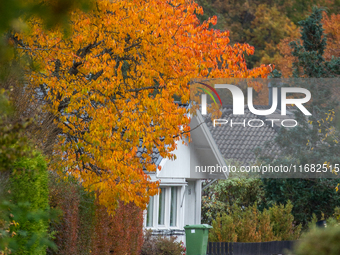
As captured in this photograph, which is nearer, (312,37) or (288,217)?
(288,217)

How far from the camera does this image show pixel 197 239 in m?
17.2

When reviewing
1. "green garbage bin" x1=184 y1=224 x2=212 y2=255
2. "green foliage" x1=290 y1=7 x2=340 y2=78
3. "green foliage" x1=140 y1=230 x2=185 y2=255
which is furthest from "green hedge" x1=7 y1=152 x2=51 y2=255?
"green foliage" x1=290 y1=7 x2=340 y2=78

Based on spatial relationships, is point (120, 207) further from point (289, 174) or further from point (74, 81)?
point (289, 174)

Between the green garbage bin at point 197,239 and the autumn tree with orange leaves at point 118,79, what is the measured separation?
6868 mm

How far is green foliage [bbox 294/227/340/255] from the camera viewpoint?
5109 mm

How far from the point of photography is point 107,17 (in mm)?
9758

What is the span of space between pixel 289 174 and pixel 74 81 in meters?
12.2

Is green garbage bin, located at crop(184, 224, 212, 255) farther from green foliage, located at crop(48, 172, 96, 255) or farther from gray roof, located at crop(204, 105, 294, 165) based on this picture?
gray roof, located at crop(204, 105, 294, 165)

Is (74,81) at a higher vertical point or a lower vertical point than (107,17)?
lower

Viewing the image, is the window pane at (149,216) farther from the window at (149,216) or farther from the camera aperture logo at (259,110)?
the camera aperture logo at (259,110)

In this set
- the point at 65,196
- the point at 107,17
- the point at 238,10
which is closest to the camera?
the point at 65,196

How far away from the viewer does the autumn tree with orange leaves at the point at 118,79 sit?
9.62 meters

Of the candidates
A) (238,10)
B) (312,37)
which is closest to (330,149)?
(312,37)

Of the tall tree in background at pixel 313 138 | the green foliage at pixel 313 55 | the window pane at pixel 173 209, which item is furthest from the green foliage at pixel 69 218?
the green foliage at pixel 313 55
